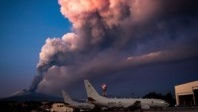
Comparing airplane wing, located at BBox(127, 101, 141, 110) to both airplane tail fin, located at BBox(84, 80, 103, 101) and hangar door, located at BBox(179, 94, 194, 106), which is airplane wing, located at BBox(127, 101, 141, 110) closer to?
airplane tail fin, located at BBox(84, 80, 103, 101)

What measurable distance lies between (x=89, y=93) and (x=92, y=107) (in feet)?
17.2

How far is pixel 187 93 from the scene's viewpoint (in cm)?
11750

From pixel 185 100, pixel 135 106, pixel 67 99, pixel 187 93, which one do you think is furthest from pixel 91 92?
pixel 185 100

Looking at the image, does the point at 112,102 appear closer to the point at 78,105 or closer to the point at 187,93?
the point at 78,105

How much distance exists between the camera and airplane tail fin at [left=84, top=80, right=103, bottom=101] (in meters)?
86.4

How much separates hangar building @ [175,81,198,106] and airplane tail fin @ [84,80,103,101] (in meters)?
45.3

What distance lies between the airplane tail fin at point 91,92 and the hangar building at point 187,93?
4528 centimetres

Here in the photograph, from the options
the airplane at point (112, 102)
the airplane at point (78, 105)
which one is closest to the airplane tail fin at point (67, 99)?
the airplane at point (78, 105)

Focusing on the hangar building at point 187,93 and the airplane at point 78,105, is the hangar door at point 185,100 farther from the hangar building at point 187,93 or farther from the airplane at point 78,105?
the airplane at point 78,105

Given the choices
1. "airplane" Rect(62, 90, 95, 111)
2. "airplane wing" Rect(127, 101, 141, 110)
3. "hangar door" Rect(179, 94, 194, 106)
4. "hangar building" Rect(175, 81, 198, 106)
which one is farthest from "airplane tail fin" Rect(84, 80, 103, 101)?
"hangar door" Rect(179, 94, 194, 106)

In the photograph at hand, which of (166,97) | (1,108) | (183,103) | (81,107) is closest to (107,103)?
(81,107)

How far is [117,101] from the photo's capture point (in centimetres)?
8625

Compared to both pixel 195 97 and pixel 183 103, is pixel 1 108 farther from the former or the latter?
pixel 183 103

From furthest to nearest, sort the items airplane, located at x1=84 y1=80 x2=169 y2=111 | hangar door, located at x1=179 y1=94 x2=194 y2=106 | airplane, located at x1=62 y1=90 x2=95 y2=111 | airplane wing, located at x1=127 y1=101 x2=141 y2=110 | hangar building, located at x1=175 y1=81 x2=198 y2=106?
hangar door, located at x1=179 y1=94 x2=194 y2=106
hangar building, located at x1=175 y1=81 x2=198 y2=106
airplane, located at x1=62 y1=90 x2=95 y2=111
airplane wing, located at x1=127 y1=101 x2=141 y2=110
airplane, located at x1=84 y1=80 x2=169 y2=111
